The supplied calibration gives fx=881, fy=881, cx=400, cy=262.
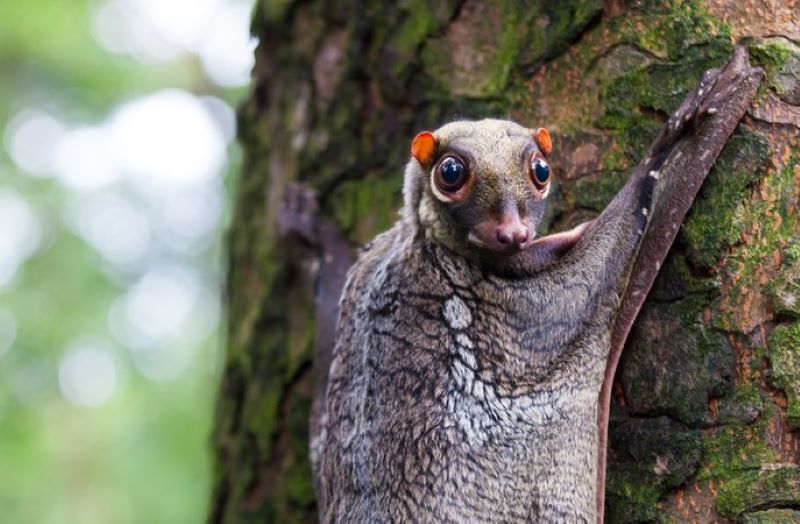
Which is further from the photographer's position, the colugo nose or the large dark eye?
the large dark eye

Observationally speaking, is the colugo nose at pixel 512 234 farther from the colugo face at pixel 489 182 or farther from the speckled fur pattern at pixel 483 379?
the speckled fur pattern at pixel 483 379

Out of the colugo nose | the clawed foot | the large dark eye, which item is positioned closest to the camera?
the colugo nose

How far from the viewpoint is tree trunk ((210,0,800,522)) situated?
11.4 ft

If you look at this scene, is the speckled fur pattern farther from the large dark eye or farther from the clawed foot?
the clawed foot

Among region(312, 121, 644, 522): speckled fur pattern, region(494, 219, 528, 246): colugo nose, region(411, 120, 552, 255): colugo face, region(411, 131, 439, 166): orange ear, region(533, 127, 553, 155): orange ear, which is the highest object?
region(533, 127, 553, 155): orange ear

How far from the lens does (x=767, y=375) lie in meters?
3.42

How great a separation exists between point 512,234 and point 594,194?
0.81 meters

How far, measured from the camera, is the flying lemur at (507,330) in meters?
3.59

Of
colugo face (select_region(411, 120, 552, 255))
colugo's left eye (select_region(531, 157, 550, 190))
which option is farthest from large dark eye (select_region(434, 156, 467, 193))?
colugo's left eye (select_region(531, 157, 550, 190))

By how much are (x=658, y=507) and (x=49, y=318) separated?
1039cm

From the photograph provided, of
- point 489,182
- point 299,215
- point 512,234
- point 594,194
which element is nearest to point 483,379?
point 512,234

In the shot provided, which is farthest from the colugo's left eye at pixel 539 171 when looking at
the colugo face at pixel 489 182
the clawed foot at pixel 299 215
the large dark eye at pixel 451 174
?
the clawed foot at pixel 299 215

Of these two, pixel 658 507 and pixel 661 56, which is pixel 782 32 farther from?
pixel 658 507

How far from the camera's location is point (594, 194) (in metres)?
4.08
